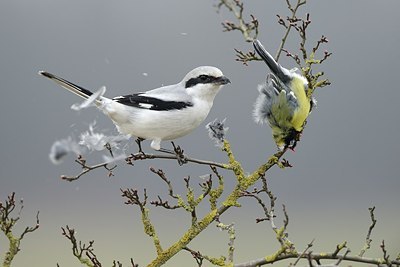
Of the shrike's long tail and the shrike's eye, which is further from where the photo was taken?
the shrike's eye

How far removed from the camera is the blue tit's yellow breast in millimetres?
1590

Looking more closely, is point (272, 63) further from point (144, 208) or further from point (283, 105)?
point (144, 208)

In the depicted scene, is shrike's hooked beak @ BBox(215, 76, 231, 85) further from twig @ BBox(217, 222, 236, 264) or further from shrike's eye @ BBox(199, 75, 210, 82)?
twig @ BBox(217, 222, 236, 264)

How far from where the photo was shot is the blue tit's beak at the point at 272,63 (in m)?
1.48

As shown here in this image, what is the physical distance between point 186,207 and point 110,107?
372 millimetres

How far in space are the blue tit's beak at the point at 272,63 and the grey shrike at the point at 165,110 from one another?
15 centimetres

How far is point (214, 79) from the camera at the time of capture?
5.47 feet

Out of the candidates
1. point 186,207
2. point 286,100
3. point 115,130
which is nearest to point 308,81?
point 286,100

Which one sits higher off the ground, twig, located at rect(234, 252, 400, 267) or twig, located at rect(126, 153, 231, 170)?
twig, located at rect(126, 153, 231, 170)

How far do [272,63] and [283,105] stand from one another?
0.45ft

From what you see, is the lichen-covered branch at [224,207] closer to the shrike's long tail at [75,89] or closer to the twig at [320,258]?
the twig at [320,258]

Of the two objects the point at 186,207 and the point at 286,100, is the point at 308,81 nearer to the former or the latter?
the point at 286,100

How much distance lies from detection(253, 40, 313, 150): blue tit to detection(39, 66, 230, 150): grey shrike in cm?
13

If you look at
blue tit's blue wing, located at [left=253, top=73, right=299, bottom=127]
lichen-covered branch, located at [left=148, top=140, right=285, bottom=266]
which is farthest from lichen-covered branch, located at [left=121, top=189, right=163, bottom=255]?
blue tit's blue wing, located at [left=253, top=73, right=299, bottom=127]
